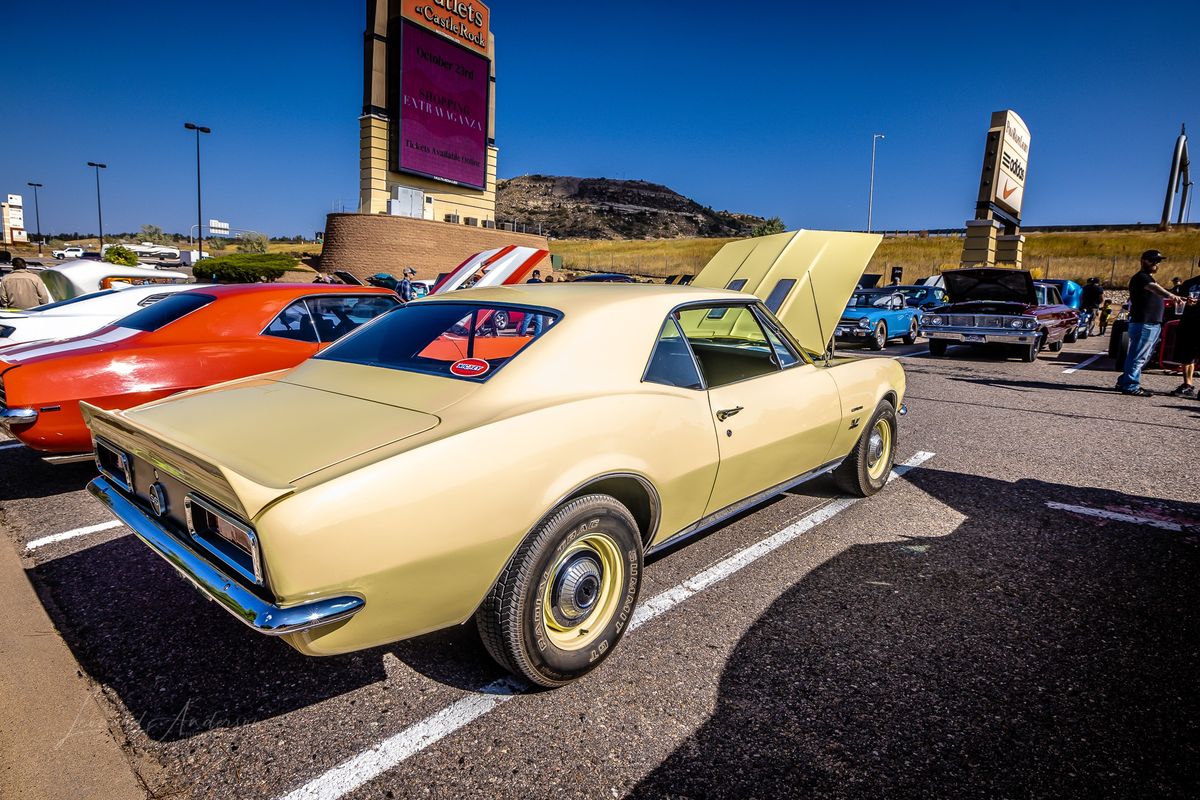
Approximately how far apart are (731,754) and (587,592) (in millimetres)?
705

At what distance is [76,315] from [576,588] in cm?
650

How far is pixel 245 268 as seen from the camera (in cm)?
2809

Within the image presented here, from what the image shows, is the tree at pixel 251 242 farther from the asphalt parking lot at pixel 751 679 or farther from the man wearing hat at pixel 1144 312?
the asphalt parking lot at pixel 751 679

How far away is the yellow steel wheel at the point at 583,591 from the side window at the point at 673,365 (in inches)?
29.1

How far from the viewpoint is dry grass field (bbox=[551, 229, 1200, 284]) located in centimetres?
4191

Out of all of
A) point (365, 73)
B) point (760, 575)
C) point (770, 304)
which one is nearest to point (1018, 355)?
point (770, 304)

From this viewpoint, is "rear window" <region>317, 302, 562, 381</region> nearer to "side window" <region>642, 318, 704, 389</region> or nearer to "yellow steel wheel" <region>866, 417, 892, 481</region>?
"side window" <region>642, 318, 704, 389</region>

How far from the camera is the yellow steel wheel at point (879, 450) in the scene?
4.37 m

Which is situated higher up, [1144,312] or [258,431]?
[1144,312]

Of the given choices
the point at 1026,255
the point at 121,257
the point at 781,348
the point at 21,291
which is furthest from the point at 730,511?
the point at 1026,255

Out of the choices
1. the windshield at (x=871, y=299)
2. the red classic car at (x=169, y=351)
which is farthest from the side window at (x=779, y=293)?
the windshield at (x=871, y=299)

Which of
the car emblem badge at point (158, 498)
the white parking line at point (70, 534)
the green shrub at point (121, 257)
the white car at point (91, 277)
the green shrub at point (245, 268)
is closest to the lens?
the car emblem badge at point (158, 498)

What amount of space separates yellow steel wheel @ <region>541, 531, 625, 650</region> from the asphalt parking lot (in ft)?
0.63

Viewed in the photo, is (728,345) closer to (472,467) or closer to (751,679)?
(751,679)
